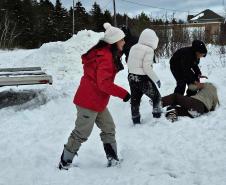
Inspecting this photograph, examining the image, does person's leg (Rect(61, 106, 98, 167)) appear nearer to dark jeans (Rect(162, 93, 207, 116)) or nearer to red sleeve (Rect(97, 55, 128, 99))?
red sleeve (Rect(97, 55, 128, 99))

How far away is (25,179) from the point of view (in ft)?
15.5

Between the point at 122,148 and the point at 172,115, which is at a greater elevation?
the point at 172,115

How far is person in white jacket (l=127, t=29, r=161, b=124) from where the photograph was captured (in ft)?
21.6

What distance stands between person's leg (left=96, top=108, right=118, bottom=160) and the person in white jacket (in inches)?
66.6

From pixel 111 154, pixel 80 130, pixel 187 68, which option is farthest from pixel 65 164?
pixel 187 68

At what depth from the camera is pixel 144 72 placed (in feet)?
22.0

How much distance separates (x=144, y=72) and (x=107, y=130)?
1.92m

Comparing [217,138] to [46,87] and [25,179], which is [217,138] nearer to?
[25,179]

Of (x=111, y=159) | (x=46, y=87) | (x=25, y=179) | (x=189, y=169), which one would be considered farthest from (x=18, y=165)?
(x=46, y=87)

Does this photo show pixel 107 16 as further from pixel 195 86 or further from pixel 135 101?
pixel 135 101

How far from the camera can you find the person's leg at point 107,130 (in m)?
5.02

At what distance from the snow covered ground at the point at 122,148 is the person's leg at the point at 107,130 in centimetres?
21

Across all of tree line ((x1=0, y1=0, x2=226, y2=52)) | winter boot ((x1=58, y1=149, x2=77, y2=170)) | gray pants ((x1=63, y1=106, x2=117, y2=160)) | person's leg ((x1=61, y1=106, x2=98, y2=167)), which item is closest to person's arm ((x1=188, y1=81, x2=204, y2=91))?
gray pants ((x1=63, y1=106, x2=117, y2=160))

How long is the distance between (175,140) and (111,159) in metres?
1.13
